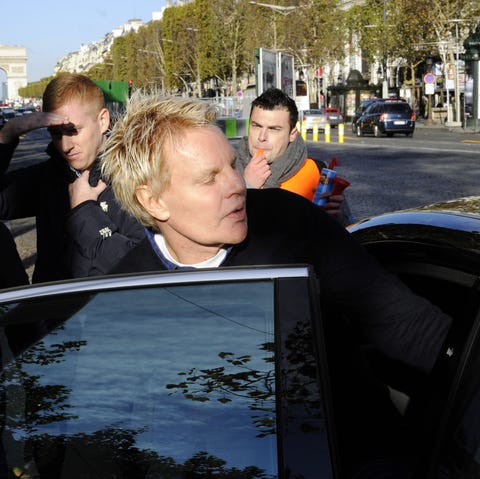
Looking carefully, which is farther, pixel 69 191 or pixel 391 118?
pixel 391 118

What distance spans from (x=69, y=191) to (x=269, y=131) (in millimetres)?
1608

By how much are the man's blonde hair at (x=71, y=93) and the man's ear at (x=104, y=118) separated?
0.05ft

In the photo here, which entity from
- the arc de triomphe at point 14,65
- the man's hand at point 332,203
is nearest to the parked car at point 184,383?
the man's hand at point 332,203

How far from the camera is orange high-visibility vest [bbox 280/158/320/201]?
4.34 meters

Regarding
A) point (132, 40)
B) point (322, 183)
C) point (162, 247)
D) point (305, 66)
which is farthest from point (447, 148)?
point (132, 40)

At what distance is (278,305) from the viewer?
5.42 feet

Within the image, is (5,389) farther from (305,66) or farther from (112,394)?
(305,66)

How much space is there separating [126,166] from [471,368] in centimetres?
90

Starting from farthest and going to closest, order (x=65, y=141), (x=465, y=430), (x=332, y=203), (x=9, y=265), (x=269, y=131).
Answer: (x=269, y=131) < (x=332, y=203) < (x=9, y=265) < (x=65, y=141) < (x=465, y=430)

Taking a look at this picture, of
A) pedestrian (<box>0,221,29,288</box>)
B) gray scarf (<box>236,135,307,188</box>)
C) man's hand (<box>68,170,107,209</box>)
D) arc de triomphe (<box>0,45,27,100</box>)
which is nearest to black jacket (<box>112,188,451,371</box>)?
man's hand (<box>68,170,107,209</box>)

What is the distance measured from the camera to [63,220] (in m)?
3.17

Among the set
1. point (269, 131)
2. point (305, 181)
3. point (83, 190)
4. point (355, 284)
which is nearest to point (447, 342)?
point (355, 284)

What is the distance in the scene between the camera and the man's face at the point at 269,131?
446 centimetres

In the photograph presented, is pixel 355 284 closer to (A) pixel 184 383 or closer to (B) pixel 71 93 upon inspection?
(A) pixel 184 383
